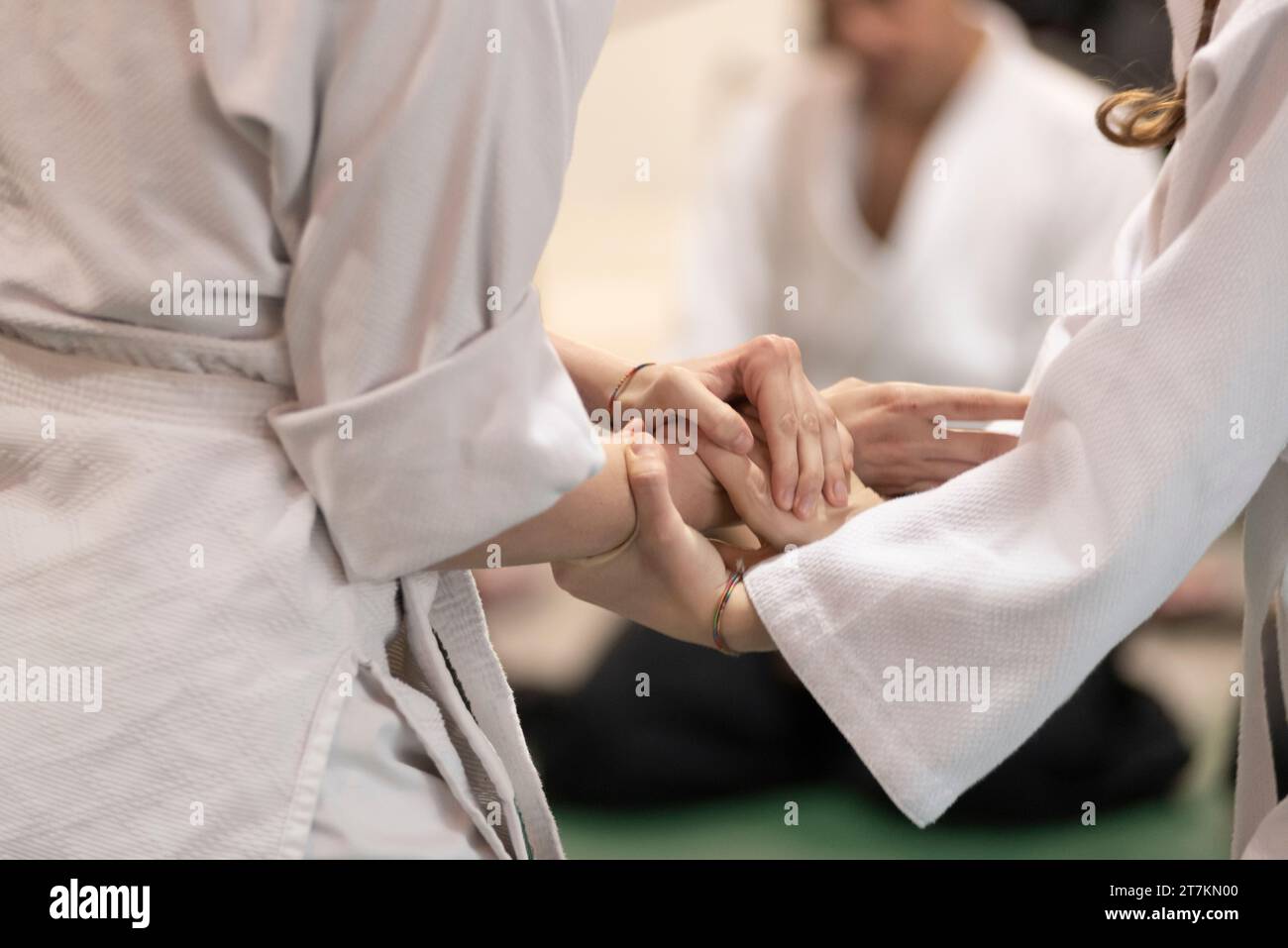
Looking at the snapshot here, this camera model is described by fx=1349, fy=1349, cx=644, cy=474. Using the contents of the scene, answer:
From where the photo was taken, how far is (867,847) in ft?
5.43

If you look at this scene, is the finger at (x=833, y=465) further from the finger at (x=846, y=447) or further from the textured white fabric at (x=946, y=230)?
the textured white fabric at (x=946, y=230)

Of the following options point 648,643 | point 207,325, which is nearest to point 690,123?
point 648,643

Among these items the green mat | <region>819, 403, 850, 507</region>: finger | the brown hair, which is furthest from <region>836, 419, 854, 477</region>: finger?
the green mat

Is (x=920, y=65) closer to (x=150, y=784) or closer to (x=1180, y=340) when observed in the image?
(x=1180, y=340)

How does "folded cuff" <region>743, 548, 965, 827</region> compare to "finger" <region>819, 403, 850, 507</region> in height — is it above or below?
below

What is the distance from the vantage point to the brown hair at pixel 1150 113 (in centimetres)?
84

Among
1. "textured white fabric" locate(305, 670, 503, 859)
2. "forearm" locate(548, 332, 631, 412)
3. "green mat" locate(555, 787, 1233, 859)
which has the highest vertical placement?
"forearm" locate(548, 332, 631, 412)

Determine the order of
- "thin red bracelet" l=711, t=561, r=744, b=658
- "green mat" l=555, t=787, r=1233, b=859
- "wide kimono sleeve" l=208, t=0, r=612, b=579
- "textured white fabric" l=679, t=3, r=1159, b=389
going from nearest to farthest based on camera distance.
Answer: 1. "wide kimono sleeve" l=208, t=0, r=612, b=579
2. "thin red bracelet" l=711, t=561, r=744, b=658
3. "green mat" l=555, t=787, r=1233, b=859
4. "textured white fabric" l=679, t=3, r=1159, b=389

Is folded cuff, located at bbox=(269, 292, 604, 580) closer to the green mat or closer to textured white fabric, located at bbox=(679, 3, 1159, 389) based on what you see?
the green mat

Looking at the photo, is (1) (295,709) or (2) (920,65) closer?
(1) (295,709)

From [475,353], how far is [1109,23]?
1.92 m

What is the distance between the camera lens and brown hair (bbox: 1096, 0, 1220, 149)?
840mm

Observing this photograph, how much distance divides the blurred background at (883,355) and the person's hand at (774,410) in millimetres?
837

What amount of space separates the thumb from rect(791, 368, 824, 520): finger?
3.9 inches
